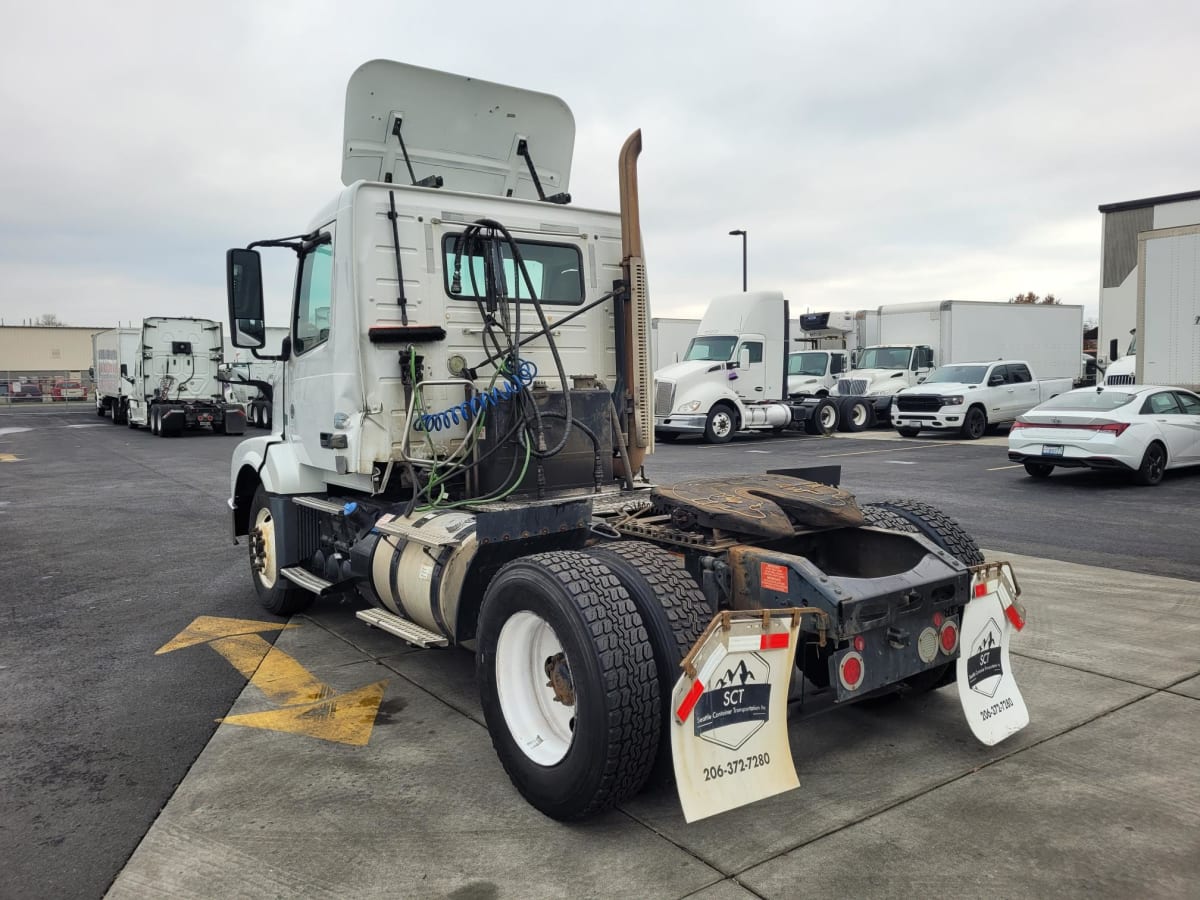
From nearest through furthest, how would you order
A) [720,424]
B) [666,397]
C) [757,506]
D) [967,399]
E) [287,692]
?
[757,506]
[287,692]
[967,399]
[666,397]
[720,424]

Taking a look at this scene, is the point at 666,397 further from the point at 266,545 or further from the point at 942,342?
the point at 266,545

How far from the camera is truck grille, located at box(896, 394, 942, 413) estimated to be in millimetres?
20875

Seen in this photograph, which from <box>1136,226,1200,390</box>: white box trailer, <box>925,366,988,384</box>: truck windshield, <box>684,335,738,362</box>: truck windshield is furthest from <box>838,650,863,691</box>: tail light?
<box>925,366,988,384</box>: truck windshield

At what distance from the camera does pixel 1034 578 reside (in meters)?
7.09

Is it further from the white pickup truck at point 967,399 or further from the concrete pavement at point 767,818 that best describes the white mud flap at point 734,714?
the white pickup truck at point 967,399

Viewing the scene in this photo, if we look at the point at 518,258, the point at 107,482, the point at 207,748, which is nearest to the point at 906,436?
the point at 107,482

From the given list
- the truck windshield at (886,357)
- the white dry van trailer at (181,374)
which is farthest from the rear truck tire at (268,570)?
the truck windshield at (886,357)

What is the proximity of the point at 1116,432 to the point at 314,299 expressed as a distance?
35.7 ft

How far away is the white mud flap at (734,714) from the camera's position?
2.98m

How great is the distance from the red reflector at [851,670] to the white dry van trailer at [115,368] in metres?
30.4

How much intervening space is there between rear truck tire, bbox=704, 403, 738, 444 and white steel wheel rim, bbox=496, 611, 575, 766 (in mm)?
17567

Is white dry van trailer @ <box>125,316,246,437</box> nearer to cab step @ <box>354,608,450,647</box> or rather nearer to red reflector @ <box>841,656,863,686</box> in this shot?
cab step @ <box>354,608,450,647</box>

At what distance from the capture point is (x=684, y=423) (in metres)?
20.8

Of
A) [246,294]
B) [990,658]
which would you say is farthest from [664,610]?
[246,294]
